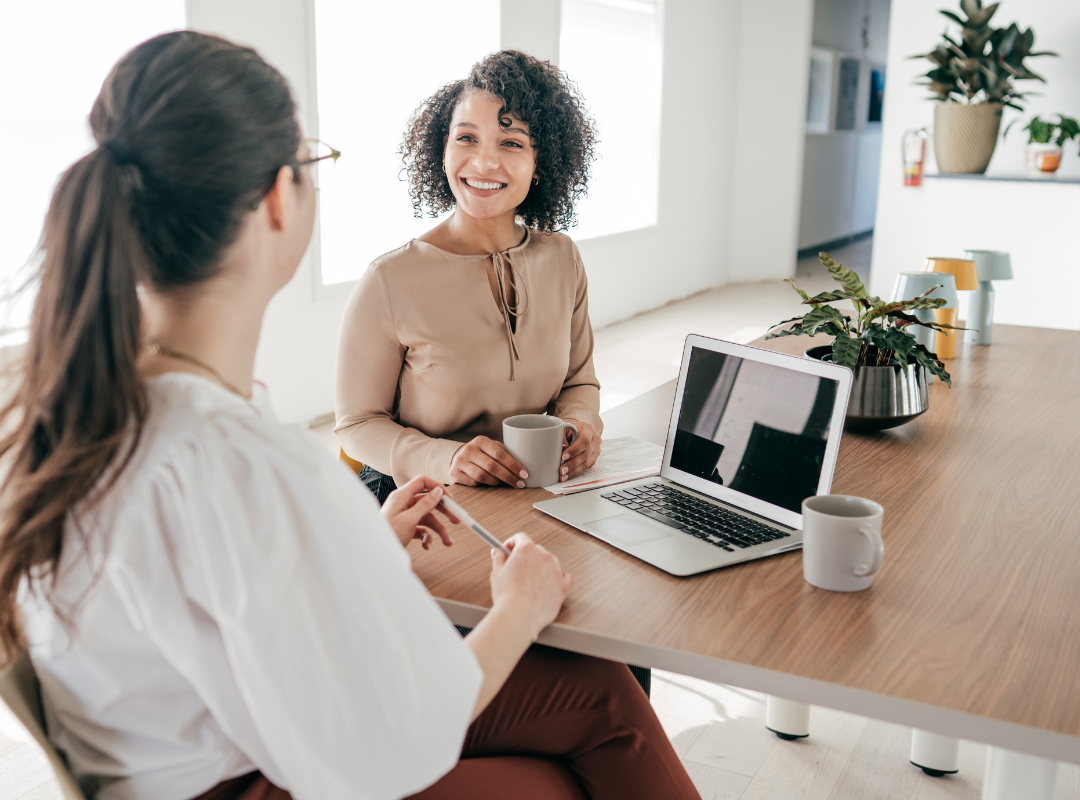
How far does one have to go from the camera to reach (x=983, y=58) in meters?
5.20

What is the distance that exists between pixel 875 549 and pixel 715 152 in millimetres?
7517

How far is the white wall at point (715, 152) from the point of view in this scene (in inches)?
265

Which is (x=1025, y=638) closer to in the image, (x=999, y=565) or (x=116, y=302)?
(x=999, y=565)

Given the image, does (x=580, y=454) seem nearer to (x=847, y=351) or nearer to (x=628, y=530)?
(x=628, y=530)

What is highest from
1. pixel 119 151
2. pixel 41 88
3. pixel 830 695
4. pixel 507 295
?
pixel 41 88

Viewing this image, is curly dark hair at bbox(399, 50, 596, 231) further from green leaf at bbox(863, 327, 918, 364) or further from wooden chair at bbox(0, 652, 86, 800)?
wooden chair at bbox(0, 652, 86, 800)

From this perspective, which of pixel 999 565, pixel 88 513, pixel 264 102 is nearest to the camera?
pixel 88 513

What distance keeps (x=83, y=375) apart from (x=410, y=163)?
1.42 m

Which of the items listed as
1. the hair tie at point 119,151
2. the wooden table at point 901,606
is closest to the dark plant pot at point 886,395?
the wooden table at point 901,606

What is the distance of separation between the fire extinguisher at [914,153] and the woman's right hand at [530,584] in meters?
6.42

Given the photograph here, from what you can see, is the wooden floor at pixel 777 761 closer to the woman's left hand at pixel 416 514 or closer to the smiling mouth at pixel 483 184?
the woman's left hand at pixel 416 514

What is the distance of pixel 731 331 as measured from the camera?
6461 millimetres

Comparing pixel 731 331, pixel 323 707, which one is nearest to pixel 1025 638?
pixel 323 707

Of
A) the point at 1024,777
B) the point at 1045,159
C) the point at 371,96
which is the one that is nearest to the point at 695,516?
the point at 1024,777
